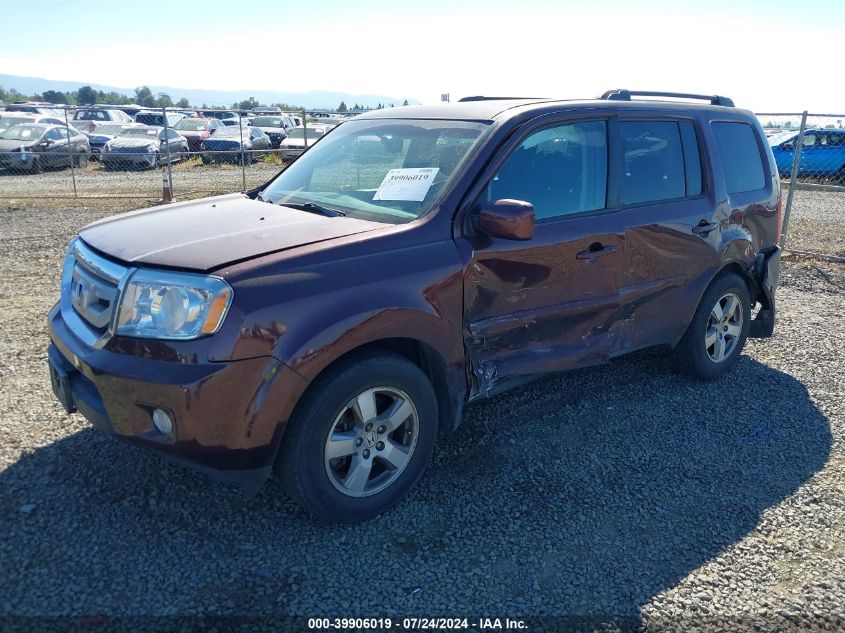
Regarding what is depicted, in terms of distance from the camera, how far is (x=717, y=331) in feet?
17.0

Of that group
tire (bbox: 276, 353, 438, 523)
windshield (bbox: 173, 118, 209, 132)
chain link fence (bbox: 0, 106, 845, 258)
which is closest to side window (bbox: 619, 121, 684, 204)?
tire (bbox: 276, 353, 438, 523)

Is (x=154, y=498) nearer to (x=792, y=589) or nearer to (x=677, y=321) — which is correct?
(x=792, y=589)

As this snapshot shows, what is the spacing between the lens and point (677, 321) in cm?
477

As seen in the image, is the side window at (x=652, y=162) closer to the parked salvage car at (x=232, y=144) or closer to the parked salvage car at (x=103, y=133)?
the parked salvage car at (x=232, y=144)

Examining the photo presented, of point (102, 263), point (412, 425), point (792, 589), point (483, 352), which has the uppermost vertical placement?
point (102, 263)

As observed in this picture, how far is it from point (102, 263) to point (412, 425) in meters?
1.64

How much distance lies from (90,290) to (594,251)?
8.78 feet

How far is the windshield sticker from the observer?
11.9ft

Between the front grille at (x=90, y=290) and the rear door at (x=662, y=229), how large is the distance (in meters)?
2.83

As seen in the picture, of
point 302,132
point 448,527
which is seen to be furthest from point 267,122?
point 448,527

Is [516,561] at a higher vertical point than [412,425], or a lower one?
lower

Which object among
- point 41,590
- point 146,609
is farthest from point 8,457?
point 146,609

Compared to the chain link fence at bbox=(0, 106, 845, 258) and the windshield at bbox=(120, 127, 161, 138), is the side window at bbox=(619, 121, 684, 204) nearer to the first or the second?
the chain link fence at bbox=(0, 106, 845, 258)

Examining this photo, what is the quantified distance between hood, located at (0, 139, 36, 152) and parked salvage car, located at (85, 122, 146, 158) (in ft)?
11.2
